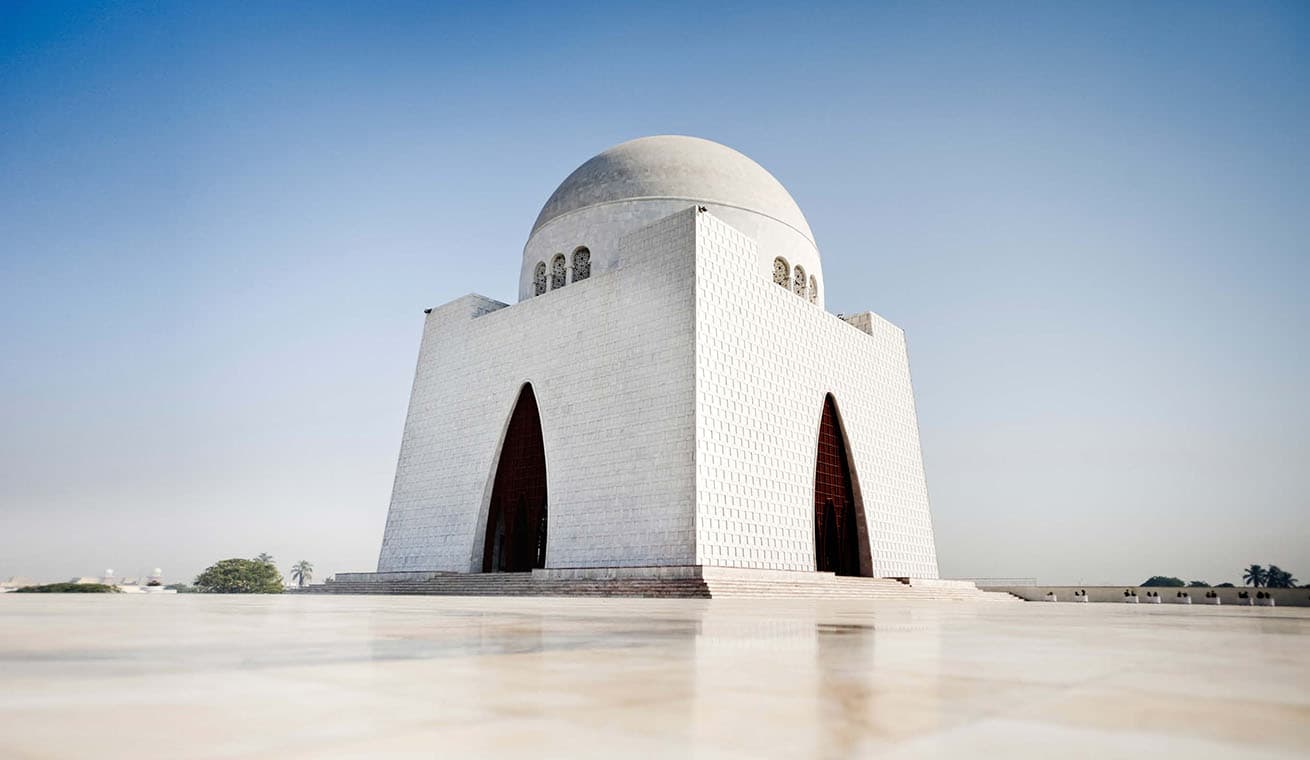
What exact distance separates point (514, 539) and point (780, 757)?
1730 cm

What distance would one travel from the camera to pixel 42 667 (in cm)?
140

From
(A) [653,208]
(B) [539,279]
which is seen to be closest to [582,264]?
(B) [539,279]

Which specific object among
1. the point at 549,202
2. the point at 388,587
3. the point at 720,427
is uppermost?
the point at 549,202

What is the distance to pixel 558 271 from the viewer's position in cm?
1931

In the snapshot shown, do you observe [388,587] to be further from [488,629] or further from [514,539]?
[488,629]

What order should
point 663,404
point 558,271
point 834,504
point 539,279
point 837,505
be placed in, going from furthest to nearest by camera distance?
point 539,279 → point 558,271 → point 837,505 → point 834,504 → point 663,404

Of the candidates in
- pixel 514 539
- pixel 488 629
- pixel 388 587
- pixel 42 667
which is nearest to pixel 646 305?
pixel 514 539

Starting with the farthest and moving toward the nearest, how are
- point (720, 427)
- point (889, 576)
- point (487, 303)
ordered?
point (487, 303) < point (889, 576) < point (720, 427)

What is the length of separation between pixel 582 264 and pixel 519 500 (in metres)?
5.73

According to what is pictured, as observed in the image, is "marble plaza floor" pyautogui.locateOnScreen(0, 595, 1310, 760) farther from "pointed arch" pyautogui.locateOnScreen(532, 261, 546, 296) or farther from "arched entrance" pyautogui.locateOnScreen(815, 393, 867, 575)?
"pointed arch" pyautogui.locateOnScreen(532, 261, 546, 296)

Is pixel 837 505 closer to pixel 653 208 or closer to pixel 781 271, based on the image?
pixel 781 271

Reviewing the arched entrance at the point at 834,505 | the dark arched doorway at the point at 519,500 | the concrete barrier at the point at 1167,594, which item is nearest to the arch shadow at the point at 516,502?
the dark arched doorway at the point at 519,500

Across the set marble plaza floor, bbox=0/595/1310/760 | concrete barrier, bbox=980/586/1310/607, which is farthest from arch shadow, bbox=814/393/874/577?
marble plaza floor, bbox=0/595/1310/760

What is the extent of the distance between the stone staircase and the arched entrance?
137 centimetres
